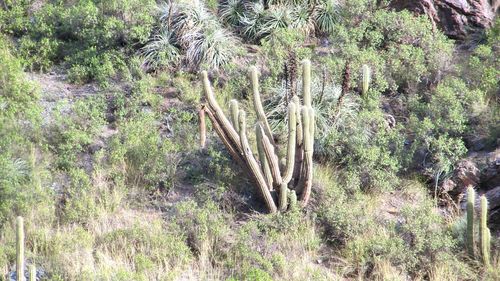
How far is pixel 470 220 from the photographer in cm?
1098

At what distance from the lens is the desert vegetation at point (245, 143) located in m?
11.3

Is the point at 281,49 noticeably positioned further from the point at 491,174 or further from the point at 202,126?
the point at 491,174

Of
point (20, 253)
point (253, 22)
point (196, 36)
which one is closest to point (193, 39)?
point (196, 36)

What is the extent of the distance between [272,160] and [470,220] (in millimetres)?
2758

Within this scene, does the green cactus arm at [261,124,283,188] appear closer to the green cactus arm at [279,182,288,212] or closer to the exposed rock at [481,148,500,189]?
the green cactus arm at [279,182,288,212]

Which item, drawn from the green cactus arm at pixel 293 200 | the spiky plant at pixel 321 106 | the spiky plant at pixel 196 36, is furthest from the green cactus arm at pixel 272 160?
the spiky plant at pixel 196 36

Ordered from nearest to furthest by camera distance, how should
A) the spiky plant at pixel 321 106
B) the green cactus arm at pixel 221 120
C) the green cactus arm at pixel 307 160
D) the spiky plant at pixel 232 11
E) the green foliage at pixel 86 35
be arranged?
the green cactus arm at pixel 307 160 → the green cactus arm at pixel 221 120 → the spiky plant at pixel 321 106 → the green foliage at pixel 86 35 → the spiky plant at pixel 232 11

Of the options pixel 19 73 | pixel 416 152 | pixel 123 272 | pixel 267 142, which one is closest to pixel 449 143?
pixel 416 152

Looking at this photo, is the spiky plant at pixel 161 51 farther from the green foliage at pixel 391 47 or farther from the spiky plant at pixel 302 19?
the green foliage at pixel 391 47

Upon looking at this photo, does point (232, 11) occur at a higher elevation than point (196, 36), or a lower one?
higher

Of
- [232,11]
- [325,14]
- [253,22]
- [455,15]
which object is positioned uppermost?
[455,15]

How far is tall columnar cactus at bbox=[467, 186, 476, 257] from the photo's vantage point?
10836 mm

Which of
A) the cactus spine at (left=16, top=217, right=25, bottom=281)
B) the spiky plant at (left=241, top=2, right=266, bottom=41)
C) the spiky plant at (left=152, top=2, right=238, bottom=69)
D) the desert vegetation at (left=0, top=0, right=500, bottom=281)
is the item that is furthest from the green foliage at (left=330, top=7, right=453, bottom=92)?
the cactus spine at (left=16, top=217, right=25, bottom=281)

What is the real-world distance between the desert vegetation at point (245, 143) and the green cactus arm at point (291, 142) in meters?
0.04
